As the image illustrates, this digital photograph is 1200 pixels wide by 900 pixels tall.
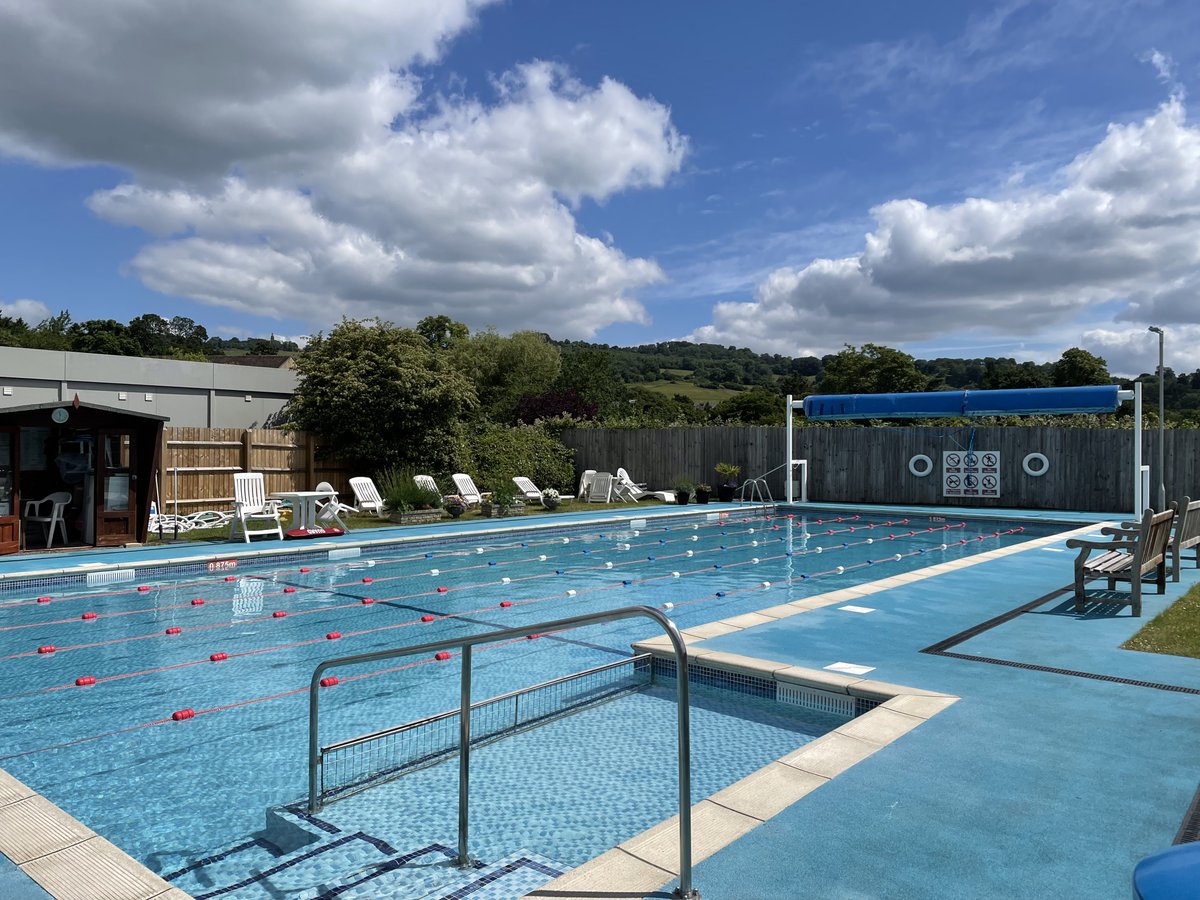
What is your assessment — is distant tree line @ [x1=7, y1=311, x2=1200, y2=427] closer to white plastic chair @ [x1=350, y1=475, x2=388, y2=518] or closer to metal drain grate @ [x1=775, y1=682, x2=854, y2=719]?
white plastic chair @ [x1=350, y1=475, x2=388, y2=518]

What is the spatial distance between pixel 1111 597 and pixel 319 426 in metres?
16.0

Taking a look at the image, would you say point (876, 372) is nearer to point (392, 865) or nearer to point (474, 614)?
point (474, 614)

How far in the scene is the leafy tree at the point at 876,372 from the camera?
52062mm

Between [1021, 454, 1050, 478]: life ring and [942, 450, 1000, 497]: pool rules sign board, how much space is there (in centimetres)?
56

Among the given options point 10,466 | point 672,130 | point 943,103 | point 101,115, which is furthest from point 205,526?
point 943,103

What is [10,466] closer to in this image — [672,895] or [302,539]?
[302,539]

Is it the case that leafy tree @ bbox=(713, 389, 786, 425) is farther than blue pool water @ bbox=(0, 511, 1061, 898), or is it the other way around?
leafy tree @ bbox=(713, 389, 786, 425)

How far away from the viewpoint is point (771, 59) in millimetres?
14320

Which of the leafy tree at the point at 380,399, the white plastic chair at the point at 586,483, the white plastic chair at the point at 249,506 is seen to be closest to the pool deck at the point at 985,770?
the white plastic chair at the point at 249,506

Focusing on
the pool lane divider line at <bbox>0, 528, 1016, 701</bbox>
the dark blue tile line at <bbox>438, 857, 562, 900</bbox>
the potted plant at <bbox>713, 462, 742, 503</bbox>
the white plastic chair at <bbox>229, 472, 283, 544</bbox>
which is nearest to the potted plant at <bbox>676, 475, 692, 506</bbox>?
the potted plant at <bbox>713, 462, 742, 503</bbox>

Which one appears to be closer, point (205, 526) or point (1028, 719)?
point (1028, 719)

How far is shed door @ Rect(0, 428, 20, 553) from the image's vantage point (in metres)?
11.1

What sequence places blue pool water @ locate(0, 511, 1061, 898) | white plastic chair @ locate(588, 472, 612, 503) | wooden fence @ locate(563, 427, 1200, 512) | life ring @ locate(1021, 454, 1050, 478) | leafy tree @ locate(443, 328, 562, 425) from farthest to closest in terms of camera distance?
leafy tree @ locate(443, 328, 562, 425), white plastic chair @ locate(588, 472, 612, 503), life ring @ locate(1021, 454, 1050, 478), wooden fence @ locate(563, 427, 1200, 512), blue pool water @ locate(0, 511, 1061, 898)

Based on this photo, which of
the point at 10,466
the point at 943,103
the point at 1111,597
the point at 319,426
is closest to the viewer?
the point at 1111,597
